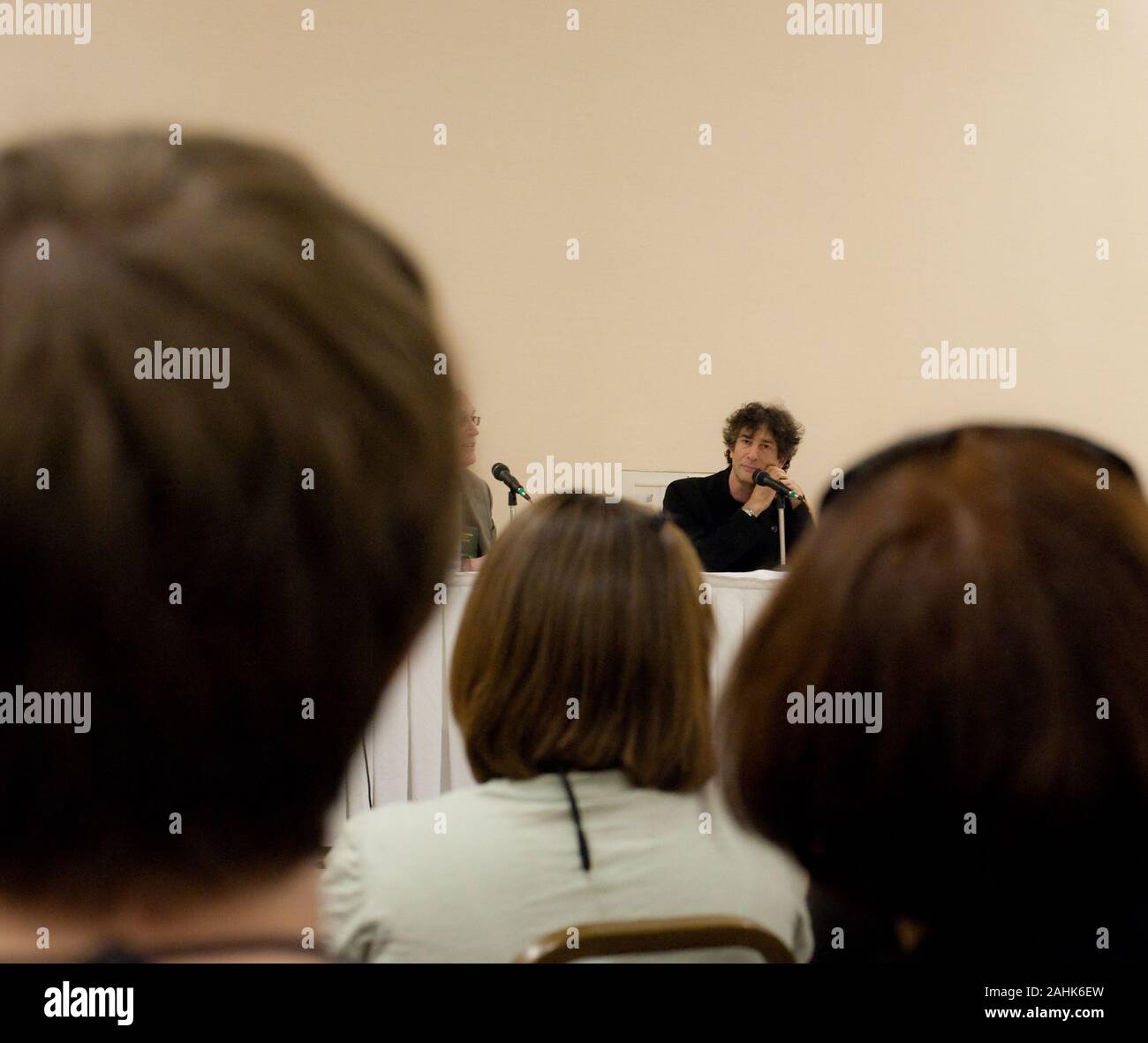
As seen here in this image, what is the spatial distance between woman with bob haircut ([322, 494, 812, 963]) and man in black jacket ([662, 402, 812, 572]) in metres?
2.70

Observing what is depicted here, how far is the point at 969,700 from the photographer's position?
1.89 ft

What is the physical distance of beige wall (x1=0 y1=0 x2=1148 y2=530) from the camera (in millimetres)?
5293

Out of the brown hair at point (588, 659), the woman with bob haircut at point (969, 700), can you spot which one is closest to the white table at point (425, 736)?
the brown hair at point (588, 659)

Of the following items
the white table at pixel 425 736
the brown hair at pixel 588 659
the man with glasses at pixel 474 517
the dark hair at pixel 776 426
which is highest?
the dark hair at pixel 776 426

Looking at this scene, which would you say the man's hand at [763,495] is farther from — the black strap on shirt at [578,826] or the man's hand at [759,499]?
the black strap on shirt at [578,826]

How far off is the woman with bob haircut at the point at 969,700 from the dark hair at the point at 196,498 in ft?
0.94

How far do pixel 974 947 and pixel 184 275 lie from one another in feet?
1.86

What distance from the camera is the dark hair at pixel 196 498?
0.35m

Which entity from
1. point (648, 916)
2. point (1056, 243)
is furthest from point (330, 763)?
point (1056, 243)

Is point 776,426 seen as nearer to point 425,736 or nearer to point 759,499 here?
point 759,499

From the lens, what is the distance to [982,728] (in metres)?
0.58

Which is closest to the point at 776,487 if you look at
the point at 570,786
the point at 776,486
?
the point at 776,486

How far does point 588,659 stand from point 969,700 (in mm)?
668

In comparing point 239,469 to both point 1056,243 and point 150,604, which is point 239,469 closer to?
point 150,604
